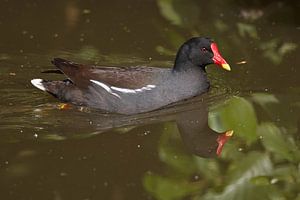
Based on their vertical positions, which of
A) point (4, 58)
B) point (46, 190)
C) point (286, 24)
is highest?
point (286, 24)

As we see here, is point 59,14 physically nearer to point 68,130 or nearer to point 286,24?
point 286,24

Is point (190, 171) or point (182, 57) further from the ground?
point (182, 57)

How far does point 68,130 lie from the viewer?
5.92m

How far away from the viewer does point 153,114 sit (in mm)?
6227

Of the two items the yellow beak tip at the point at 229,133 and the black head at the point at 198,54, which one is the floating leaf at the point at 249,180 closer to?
the yellow beak tip at the point at 229,133

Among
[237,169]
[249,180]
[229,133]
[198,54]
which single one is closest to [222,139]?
[229,133]

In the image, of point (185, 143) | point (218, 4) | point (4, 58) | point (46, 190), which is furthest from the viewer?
point (218, 4)

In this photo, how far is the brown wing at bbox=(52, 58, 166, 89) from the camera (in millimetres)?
6234

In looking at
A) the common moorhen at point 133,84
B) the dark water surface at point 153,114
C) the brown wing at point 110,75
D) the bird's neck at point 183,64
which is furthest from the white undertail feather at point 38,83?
the bird's neck at point 183,64

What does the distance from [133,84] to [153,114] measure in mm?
295

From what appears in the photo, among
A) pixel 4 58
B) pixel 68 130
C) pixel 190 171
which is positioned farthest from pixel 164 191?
pixel 4 58

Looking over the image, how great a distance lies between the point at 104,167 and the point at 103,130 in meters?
0.64

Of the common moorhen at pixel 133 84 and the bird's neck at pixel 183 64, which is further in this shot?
the bird's neck at pixel 183 64

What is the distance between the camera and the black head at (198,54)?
259 inches
